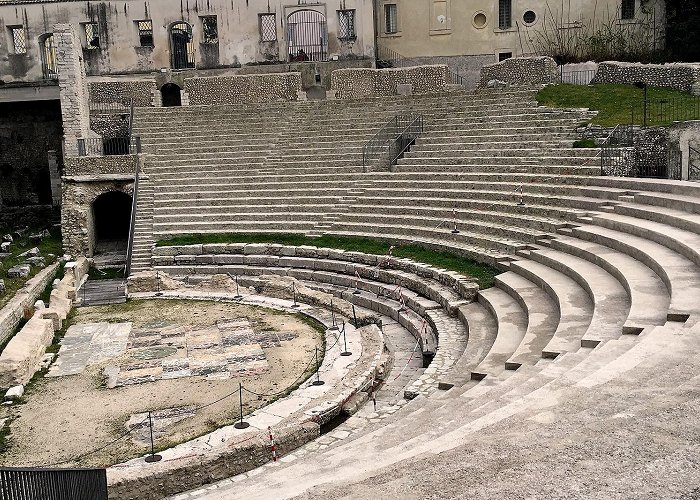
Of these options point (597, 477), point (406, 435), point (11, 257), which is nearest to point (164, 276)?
point (11, 257)

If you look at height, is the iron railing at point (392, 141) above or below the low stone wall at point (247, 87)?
below

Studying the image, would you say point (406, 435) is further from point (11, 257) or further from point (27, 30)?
point (27, 30)

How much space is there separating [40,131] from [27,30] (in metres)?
3.74

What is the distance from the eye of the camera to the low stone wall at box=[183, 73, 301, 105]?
26656 mm

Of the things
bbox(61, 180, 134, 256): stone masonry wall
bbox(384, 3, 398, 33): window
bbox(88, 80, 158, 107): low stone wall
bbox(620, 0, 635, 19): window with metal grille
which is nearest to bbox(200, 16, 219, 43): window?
bbox(88, 80, 158, 107): low stone wall

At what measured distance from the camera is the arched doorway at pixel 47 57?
1091 inches

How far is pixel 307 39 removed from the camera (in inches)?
1139

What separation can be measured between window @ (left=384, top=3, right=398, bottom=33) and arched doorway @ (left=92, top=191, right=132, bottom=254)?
499 inches

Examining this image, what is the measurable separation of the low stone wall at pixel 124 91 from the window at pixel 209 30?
3045mm

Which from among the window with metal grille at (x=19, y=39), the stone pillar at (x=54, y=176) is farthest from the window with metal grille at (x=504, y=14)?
the window with metal grille at (x=19, y=39)

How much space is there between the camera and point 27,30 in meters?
27.6

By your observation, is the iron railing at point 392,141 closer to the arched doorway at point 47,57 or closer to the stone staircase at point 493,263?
the stone staircase at point 493,263

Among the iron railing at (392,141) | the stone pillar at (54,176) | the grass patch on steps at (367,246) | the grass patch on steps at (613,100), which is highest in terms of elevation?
the grass patch on steps at (613,100)

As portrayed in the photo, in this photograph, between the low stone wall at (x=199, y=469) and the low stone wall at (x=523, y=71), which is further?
the low stone wall at (x=523, y=71)
